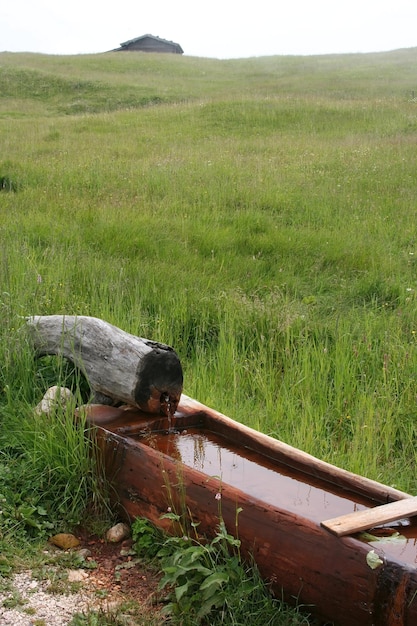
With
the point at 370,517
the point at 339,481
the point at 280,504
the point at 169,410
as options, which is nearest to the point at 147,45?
the point at 169,410

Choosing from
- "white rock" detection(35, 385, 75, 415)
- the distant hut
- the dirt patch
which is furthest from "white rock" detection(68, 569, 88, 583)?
the distant hut

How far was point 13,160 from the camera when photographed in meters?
14.5

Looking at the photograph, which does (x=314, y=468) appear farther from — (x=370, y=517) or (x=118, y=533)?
(x=118, y=533)

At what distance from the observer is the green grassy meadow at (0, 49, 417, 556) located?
5.24 meters

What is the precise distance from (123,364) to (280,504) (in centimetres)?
139

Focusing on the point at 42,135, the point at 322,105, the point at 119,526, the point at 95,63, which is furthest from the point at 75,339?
the point at 95,63

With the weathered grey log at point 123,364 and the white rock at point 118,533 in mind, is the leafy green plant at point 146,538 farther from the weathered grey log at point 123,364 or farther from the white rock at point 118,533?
the weathered grey log at point 123,364

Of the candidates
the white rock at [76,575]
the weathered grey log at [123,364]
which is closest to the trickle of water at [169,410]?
the weathered grey log at [123,364]

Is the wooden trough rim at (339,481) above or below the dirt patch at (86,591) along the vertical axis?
above

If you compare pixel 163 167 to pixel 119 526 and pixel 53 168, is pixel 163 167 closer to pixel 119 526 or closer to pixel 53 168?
pixel 53 168

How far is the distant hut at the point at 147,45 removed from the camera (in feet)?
224

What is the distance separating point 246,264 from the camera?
29.1ft

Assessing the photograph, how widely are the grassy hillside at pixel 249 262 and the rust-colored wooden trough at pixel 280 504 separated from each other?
578 mm

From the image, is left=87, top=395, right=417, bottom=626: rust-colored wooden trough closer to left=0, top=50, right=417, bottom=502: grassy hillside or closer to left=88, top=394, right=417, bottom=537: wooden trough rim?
left=88, top=394, right=417, bottom=537: wooden trough rim
